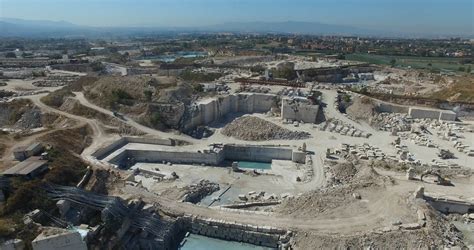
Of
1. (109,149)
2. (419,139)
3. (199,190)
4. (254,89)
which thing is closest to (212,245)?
(199,190)

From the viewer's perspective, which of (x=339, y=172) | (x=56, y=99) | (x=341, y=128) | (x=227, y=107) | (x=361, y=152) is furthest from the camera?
(x=227, y=107)

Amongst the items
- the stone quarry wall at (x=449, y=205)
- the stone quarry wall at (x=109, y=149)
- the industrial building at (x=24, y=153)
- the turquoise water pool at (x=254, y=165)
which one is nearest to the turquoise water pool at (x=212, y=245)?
the turquoise water pool at (x=254, y=165)

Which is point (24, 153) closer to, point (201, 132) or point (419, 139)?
point (201, 132)

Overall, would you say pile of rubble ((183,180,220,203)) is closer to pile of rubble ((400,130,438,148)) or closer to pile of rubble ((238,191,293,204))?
pile of rubble ((238,191,293,204))

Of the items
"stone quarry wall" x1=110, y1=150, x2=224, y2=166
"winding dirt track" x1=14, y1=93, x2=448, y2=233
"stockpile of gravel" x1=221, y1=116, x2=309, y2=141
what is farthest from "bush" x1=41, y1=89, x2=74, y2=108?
"winding dirt track" x1=14, y1=93, x2=448, y2=233

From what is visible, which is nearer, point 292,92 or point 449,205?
point 449,205

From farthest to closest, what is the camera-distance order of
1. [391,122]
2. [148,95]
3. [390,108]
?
[390,108]
[148,95]
[391,122]
